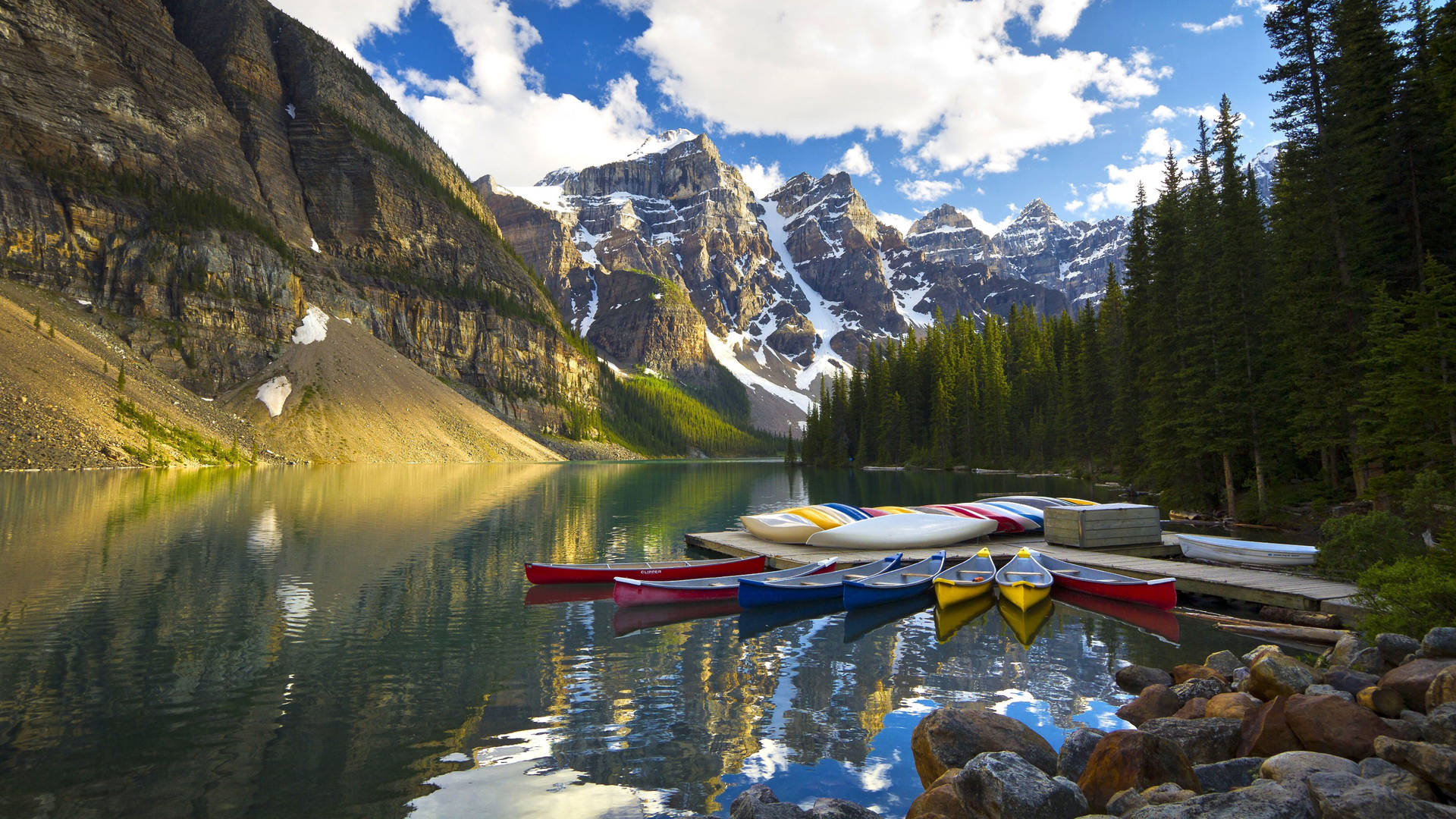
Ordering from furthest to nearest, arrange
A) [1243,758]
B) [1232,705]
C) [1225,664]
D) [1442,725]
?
[1225,664]
[1232,705]
[1243,758]
[1442,725]

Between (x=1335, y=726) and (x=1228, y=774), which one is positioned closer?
(x=1228, y=774)

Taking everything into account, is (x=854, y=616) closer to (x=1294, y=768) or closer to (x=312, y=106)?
(x=1294, y=768)

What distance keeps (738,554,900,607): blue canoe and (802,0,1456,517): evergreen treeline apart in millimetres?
16411

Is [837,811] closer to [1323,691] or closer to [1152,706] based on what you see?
[1152,706]

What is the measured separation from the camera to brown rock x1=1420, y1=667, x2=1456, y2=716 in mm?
7668

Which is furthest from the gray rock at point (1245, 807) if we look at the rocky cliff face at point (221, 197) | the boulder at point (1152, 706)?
the rocky cliff face at point (221, 197)

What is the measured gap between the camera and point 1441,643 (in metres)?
9.24

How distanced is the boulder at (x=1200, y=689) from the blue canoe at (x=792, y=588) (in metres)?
8.91

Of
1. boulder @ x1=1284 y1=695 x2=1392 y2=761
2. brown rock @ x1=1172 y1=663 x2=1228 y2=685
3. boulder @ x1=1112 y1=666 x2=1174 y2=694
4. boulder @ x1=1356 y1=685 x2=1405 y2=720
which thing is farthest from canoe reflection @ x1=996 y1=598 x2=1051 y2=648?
boulder @ x1=1284 y1=695 x2=1392 y2=761

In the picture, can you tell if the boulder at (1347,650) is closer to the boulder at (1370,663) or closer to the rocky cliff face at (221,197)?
the boulder at (1370,663)

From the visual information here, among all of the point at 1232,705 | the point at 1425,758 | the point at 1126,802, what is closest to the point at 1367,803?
the point at 1425,758

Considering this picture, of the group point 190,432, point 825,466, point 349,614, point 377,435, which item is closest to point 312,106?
point 377,435

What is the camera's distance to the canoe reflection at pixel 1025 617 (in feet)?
53.9

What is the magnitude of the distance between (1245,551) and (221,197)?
166 meters
